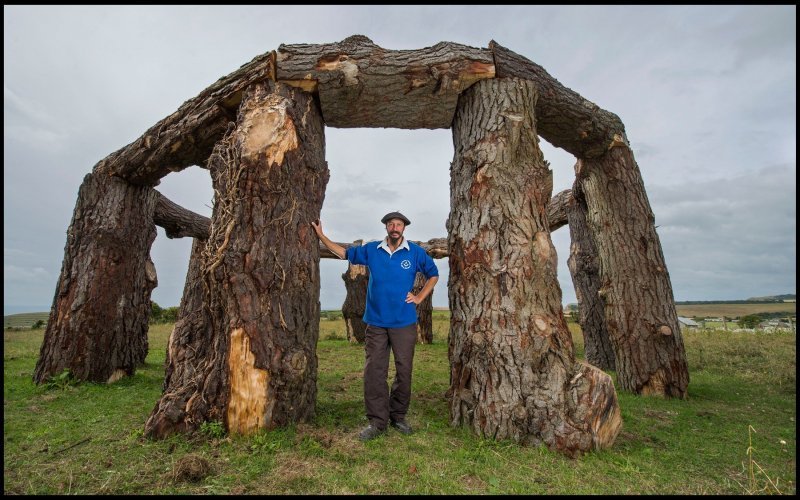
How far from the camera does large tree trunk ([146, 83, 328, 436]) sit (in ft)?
13.3

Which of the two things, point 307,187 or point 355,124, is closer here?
point 307,187

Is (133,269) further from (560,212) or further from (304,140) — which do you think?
(560,212)

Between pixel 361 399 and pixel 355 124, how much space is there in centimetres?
331

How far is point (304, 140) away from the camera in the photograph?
4.63 metres

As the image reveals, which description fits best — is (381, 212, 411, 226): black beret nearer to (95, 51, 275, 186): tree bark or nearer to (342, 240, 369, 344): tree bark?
(95, 51, 275, 186): tree bark

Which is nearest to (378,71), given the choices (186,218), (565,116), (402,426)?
(565,116)

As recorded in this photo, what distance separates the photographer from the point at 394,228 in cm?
450

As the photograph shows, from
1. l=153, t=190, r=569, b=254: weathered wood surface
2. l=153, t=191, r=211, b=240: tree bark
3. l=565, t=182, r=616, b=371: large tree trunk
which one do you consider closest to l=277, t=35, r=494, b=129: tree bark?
l=565, t=182, r=616, b=371: large tree trunk

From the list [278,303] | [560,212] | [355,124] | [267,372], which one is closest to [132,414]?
[267,372]

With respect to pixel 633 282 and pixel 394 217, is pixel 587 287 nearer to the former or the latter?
pixel 633 282

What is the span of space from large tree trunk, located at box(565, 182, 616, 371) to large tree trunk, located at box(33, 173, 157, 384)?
7.41 metres

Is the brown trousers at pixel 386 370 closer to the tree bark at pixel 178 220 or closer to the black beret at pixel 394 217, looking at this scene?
the black beret at pixel 394 217

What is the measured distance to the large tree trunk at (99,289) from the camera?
6484 millimetres

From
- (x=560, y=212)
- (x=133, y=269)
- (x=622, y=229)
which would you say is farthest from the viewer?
(x=560, y=212)
